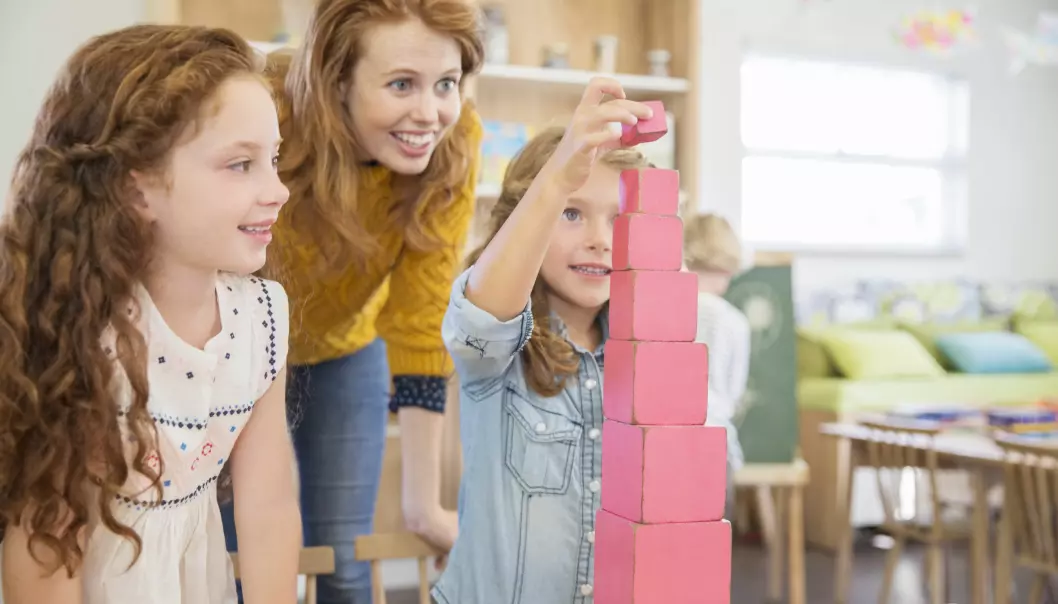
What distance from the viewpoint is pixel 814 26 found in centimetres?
581

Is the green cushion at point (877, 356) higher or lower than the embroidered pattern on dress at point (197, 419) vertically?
lower

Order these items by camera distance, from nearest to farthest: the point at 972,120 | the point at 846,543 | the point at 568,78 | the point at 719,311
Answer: the point at 719,311 < the point at 846,543 < the point at 568,78 < the point at 972,120

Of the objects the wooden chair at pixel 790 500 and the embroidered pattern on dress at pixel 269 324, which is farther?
the wooden chair at pixel 790 500

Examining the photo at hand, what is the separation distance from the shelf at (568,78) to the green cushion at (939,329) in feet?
7.16

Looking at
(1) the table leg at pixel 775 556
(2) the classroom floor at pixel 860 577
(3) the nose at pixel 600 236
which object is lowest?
(2) the classroom floor at pixel 860 577

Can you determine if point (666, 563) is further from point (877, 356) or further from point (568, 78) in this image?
point (877, 356)

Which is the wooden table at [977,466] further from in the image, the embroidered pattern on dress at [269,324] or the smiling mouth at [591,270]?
the embroidered pattern on dress at [269,324]

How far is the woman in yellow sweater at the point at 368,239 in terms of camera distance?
149 centimetres

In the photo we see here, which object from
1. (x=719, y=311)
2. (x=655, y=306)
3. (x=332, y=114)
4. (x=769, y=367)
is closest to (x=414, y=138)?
(x=332, y=114)

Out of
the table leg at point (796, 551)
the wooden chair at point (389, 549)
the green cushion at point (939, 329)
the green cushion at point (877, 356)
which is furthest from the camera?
the green cushion at point (939, 329)

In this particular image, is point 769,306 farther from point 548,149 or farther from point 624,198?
point 624,198

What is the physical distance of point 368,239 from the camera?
5.15 feet

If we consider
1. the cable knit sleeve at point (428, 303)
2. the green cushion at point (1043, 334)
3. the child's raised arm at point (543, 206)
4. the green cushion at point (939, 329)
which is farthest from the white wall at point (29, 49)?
the green cushion at point (1043, 334)

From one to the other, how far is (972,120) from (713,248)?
12.0 ft
